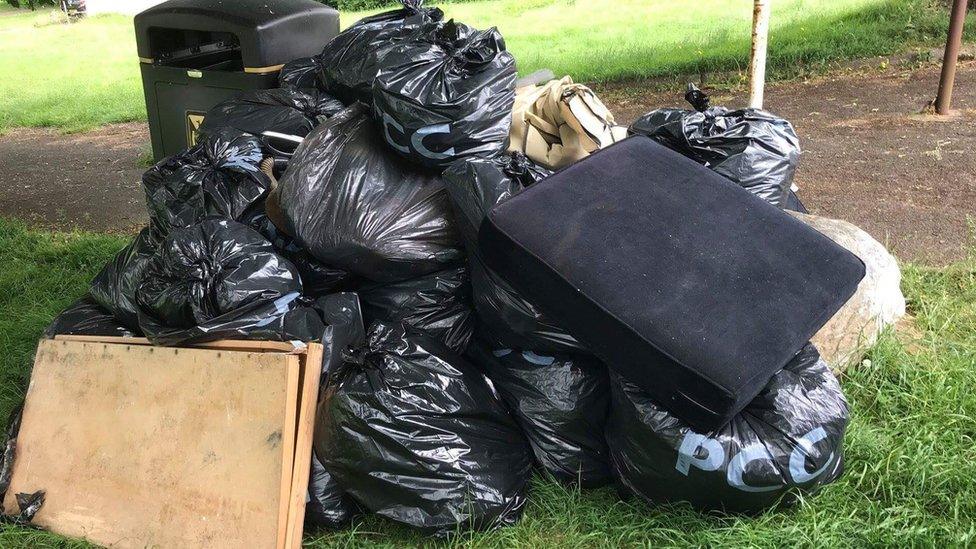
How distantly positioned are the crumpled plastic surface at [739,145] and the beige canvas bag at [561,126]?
0.72ft

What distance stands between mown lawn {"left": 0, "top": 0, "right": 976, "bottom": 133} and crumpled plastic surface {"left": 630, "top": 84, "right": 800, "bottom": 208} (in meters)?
4.00

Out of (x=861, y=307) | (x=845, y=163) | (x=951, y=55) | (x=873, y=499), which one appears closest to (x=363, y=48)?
(x=861, y=307)

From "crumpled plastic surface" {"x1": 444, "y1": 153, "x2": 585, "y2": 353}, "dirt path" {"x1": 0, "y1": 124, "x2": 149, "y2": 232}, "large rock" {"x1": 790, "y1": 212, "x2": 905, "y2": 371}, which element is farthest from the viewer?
"dirt path" {"x1": 0, "y1": 124, "x2": 149, "y2": 232}

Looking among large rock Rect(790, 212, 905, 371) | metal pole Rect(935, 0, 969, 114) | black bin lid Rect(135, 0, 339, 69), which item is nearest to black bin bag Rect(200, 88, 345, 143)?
black bin lid Rect(135, 0, 339, 69)

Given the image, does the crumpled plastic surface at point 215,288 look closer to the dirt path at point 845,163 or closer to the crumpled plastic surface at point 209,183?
the crumpled plastic surface at point 209,183

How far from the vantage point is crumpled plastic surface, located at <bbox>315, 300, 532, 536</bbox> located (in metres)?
2.03

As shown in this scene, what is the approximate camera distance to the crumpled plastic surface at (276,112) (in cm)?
306

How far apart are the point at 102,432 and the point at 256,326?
57 centimetres

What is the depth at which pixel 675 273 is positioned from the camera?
193 centimetres

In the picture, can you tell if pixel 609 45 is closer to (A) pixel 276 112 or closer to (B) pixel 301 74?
(B) pixel 301 74

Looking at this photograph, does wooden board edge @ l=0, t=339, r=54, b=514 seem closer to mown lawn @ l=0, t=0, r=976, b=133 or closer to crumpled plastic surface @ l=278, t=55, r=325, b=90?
crumpled plastic surface @ l=278, t=55, r=325, b=90

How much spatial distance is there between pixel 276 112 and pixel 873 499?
8.13 ft

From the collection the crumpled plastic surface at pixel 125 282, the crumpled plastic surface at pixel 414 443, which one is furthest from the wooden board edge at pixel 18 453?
the crumpled plastic surface at pixel 414 443

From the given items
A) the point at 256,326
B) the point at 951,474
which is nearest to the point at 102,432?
the point at 256,326
